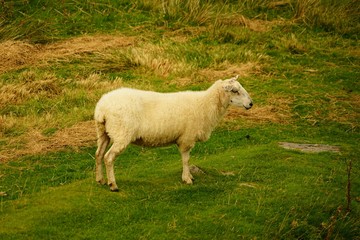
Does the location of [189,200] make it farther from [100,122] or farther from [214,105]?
[214,105]

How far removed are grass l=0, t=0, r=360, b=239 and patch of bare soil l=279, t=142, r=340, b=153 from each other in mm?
244

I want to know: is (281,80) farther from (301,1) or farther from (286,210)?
(286,210)

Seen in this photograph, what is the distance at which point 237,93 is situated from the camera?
984 cm

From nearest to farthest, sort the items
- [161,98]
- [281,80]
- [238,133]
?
[161,98] < [238,133] < [281,80]

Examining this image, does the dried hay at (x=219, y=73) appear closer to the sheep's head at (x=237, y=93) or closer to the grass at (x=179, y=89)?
the grass at (x=179, y=89)

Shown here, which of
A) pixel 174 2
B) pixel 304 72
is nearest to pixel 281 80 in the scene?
pixel 304 72

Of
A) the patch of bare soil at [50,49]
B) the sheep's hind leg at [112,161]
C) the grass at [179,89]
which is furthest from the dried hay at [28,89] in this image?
the sheep's hind leg at [112,161]

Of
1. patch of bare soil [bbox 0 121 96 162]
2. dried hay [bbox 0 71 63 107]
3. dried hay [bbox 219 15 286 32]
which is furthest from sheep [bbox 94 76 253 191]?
dried hay [bbox 219 15 286 32]

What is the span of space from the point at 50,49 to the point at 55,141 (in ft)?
22.2

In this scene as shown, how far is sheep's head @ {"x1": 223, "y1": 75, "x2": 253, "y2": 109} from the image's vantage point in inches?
385

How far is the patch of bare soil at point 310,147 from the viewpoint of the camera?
462 inches

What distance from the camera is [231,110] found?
1459 cm

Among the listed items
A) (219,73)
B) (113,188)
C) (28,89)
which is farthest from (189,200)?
(219,73)

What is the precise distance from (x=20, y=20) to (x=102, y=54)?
3.41 meters
